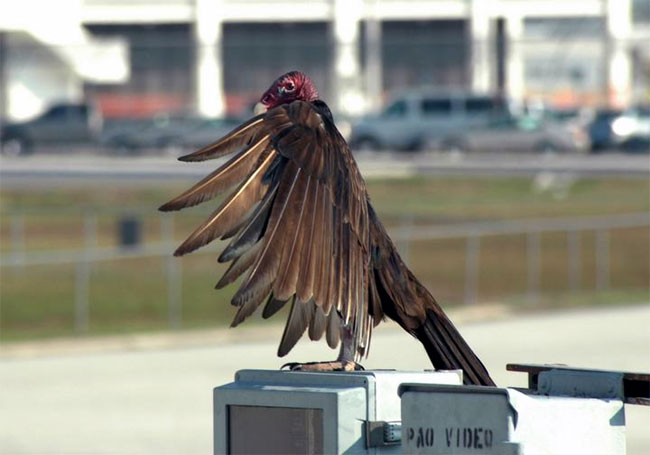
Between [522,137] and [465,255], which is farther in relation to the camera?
[522,137]

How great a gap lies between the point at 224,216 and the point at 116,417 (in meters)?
7.55

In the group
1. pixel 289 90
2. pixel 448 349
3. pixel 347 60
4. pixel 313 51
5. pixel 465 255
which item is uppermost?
pixel 313 51

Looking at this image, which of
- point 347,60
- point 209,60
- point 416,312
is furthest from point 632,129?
point 416,312

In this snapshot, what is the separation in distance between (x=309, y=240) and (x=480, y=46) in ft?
118

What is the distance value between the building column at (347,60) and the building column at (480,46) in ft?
10.3

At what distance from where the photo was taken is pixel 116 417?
10625mm

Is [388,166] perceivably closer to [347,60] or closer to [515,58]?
[347,60]

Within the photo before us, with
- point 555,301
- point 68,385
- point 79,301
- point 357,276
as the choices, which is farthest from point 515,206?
point 357,276

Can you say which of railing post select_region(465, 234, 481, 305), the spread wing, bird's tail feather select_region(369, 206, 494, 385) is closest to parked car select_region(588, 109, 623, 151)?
railing post select_region(465, 234, 481, 305)

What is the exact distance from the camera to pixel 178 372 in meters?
12.7

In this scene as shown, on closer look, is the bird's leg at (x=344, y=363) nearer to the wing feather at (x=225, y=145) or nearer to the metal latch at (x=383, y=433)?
the metal latch at (x=383, y=433)

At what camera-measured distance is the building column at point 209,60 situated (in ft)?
140

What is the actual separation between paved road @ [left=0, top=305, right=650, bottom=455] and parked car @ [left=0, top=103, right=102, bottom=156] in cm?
2825

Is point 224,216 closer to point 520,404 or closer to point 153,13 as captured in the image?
point 520,404
